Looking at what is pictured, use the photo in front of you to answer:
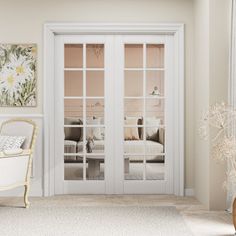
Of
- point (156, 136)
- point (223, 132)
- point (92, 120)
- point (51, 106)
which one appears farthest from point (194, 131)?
point (51, 106)

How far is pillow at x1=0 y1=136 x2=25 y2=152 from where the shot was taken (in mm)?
5164

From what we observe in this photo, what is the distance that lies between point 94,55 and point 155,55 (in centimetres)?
78

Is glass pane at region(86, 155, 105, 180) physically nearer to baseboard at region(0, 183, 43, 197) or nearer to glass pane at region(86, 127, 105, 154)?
glass pane at region(86, 127, 105, 154)

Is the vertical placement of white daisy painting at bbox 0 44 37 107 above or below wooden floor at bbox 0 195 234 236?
above

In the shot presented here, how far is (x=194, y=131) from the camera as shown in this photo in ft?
18.7

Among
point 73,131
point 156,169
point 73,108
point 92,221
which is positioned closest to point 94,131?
point 73,131

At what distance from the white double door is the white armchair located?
21.6 inches

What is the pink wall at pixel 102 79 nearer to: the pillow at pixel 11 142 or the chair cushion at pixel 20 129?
the chair cushion at pixel 20 129

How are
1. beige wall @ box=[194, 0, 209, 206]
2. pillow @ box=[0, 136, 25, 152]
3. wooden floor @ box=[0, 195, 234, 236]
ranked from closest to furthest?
wooden floor @ box=[0, 195, 234, 236] < beige wall @ box=[194, 0, 209, 206] < pillow @ box=[0, 136, 25, 152]

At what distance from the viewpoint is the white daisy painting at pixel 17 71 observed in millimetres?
5656

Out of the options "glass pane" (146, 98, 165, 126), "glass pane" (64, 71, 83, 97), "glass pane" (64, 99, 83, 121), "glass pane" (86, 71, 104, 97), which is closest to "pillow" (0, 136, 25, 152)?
"glass pane" (64, 99, 83, 121)

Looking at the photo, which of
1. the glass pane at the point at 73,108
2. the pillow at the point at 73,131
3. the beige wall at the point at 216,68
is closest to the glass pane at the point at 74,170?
the pillow at the point at 73,131

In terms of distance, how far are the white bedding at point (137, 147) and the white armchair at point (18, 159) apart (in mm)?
783

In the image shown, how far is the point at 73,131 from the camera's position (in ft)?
19.2
